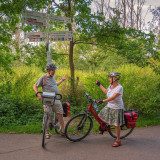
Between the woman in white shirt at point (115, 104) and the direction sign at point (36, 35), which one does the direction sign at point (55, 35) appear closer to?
the direction sign at point (36, 35)

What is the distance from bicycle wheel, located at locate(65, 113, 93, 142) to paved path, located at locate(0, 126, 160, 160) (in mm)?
146

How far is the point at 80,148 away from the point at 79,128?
0.64 meters

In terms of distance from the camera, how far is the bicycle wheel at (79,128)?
5.38 meters

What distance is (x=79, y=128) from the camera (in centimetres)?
554

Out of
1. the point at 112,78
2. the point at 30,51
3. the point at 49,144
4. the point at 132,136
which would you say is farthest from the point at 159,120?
the point at 30,51

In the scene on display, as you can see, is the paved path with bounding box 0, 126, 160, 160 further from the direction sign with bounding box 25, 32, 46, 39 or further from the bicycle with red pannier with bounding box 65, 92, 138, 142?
the direction sign with bounding box 25, 32, 46, 39

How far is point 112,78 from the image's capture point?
5.10 m

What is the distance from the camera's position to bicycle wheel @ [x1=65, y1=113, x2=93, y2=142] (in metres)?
5.38

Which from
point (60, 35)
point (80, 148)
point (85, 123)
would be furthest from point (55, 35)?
point (80, 148)

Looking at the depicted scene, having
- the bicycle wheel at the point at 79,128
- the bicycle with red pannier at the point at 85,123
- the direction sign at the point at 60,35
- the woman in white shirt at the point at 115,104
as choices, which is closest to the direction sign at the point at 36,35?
the direction sign at the point at 60,35

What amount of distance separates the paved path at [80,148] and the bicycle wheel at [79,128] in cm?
15

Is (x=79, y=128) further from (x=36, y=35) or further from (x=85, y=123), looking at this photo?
(x=36, y=35)

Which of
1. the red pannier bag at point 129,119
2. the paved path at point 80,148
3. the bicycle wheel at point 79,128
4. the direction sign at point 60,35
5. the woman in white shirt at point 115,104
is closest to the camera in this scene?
the paved path at point 80,148

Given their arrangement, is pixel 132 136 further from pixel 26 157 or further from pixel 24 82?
pixel 24 82
